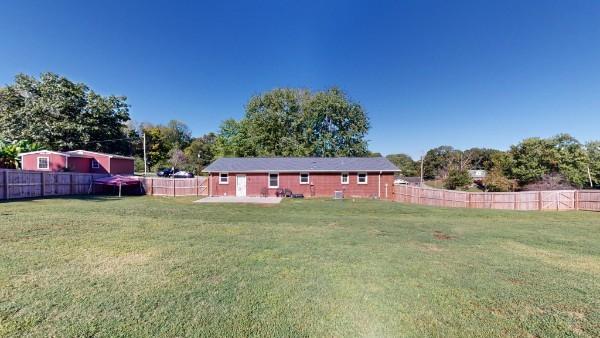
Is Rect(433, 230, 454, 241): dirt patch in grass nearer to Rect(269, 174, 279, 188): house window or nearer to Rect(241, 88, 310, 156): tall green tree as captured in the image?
Rect(269, 174, 279, 188): house window

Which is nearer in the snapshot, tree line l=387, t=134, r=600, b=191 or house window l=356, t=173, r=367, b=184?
house window l=356, t=173, r=367, b=184

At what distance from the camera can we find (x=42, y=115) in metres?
29.2

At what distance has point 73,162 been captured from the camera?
24.7 meters

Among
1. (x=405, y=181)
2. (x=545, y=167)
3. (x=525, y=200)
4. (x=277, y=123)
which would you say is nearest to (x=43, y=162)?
(x=277, y=123)

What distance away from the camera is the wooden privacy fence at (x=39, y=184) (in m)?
15.0

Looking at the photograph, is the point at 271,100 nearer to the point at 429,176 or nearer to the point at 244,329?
the point at 244,329

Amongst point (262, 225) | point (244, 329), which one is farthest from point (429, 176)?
point (244, 329)

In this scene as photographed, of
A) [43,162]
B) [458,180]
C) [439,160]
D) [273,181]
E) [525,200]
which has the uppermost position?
[439,160]

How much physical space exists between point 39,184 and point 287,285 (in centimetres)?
2062

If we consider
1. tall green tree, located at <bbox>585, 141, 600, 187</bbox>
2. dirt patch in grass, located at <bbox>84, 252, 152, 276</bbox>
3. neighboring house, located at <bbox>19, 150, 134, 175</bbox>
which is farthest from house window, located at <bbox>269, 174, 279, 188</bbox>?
tall green tree, located at <bbox>585, 141, 600, 187</bbox>

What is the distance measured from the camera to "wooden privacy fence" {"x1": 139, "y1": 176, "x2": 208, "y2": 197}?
72.6 ft

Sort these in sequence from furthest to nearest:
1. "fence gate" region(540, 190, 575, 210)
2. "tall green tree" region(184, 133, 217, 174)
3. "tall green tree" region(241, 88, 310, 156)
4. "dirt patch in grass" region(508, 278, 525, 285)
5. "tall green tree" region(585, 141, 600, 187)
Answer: "tall green tree" region(184, 133, 217, 174) → "tall green tree" region(241, 88, 310, 156) → "tall green tree" region(585, 141, 600, 187) → "fence gate" region(540, 190, 575, 210) → "dirt patch in grass" region(508, 278, 525, 285)

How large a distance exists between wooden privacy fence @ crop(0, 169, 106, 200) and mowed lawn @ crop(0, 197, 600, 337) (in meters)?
10.9

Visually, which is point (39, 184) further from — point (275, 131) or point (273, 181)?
point (275, 131)
